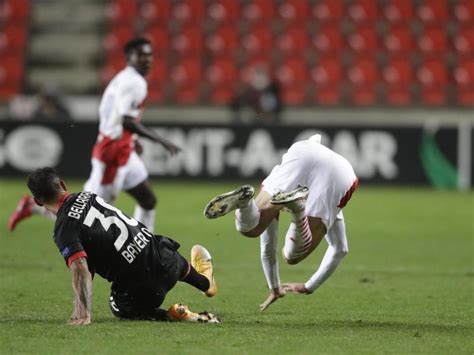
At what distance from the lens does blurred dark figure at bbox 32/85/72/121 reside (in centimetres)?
2147

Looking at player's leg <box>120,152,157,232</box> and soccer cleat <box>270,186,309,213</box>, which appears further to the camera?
player's leg <box>120,152,157,232</box>

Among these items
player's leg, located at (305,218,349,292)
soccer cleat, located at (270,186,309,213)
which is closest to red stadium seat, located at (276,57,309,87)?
player's leg, located at (305,218,349,292)

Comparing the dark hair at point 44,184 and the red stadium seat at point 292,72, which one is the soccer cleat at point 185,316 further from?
the red stadium seat at point 292,72

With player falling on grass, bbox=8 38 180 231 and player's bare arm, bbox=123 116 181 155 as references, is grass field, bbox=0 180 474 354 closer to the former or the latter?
player falling on grass, bbox=8 38 180 231

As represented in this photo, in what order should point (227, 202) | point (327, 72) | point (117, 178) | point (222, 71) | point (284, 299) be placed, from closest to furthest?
point (227, 202), point (284, 299), point (117, 178), point (327, 72), point (222, 71)

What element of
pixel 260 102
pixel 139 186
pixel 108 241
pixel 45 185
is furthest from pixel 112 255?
pixel 260 102

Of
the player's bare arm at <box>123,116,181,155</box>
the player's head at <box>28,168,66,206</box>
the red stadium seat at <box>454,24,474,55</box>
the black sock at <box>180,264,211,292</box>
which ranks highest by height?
the player's head at <box>28,168,66,206</box>

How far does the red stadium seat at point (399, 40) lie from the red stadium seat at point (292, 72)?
6.68 feet

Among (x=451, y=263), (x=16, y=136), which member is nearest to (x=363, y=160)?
(x=16, y=136)

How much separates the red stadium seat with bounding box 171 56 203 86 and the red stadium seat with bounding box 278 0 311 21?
2.34 meters

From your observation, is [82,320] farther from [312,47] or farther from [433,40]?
[433,40]

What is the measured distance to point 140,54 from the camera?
36.2 feet

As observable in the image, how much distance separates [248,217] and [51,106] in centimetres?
1521

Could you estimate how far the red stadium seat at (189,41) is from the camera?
24.0 metres
